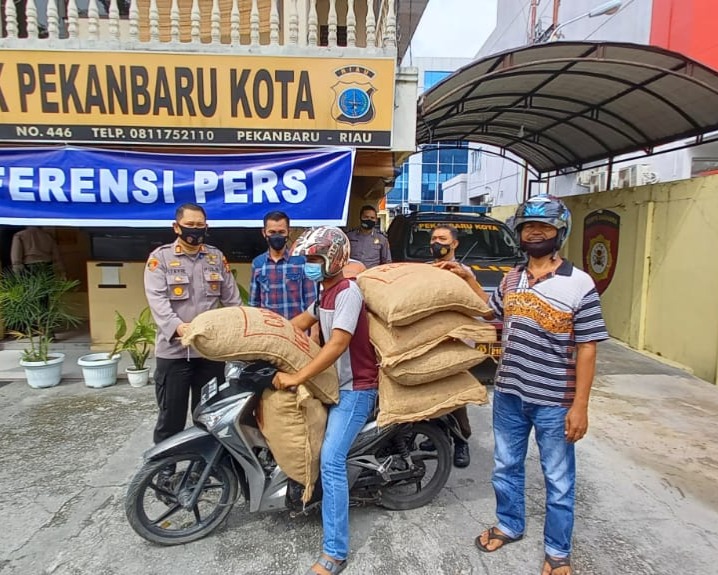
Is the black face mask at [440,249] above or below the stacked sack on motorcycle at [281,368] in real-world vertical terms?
above

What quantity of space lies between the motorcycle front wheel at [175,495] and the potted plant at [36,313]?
10.8ft

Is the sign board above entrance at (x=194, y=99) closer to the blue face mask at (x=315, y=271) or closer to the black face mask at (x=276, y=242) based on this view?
the black face mask at (x=276, y=242)

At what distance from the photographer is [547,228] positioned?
2295mm

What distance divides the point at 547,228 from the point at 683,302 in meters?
5.30

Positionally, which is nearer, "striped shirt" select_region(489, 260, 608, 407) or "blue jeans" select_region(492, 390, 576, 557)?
"striped shirt" select_region(489, 260, 608, 407)

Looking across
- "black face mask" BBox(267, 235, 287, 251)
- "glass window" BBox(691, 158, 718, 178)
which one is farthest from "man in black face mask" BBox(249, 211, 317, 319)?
"glass window" BBox(691, 158, 718, 178)

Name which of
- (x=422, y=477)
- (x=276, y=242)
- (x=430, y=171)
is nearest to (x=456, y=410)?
(x=422, y=477)

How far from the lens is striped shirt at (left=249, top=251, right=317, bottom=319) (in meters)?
3.81

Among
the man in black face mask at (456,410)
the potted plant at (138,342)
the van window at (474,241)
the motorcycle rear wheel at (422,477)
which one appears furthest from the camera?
the van window at (474,241)

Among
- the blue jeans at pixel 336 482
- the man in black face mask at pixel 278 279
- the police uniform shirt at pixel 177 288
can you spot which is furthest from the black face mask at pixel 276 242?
the blue jeans at pixel 336 482

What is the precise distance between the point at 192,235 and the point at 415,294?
1510 mm

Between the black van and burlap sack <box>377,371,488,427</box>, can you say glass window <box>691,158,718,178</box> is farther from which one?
burlap sack <box>377,371,488,427</box>

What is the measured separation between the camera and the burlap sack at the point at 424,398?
2633mm

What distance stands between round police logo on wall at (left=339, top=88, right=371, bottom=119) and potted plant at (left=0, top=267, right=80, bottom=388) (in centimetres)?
352
